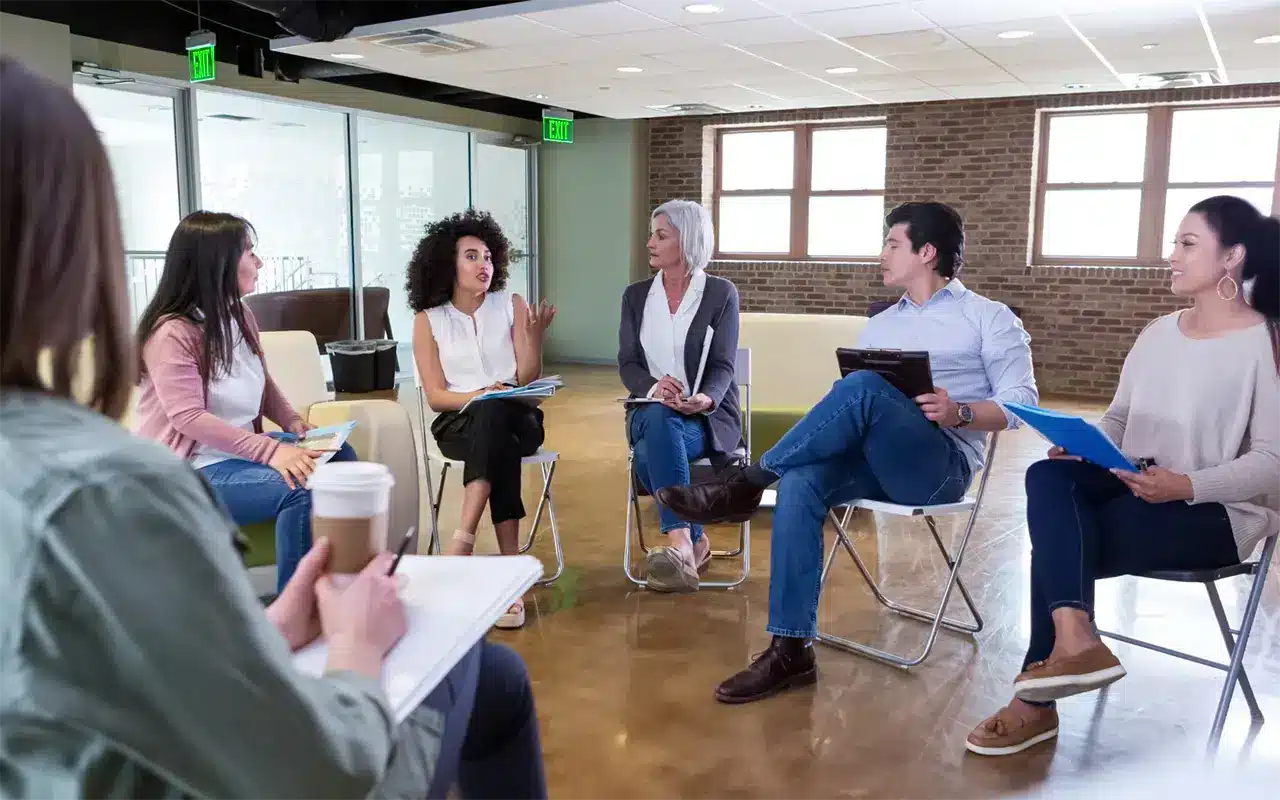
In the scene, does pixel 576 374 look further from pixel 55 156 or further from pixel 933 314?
pixel 55 156

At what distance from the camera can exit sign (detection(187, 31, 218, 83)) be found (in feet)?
20.8

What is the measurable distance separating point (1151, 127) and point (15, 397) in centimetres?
915

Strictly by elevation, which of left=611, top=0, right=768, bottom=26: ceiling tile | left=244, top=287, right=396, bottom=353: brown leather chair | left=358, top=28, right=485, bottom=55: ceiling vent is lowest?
left=244, top=287, right=396, bottom=353: brown leather chair

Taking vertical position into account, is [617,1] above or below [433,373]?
above

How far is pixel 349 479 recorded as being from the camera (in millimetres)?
1146

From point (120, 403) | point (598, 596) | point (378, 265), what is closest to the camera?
point (120, 403)

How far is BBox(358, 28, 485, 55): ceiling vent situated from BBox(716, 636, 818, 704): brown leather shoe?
4.82 m

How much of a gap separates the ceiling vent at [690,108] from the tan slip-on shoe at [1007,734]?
24.3ft

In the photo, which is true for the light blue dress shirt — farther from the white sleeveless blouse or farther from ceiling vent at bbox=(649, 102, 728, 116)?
→ ceiling vent at bbox=(649, 102, 728, 116)

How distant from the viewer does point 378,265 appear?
893cm

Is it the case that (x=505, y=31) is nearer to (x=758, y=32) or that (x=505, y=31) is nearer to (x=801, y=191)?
(x=758, y=32)

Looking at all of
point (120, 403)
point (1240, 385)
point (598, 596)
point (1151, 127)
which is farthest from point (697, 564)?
point (1151, 127)

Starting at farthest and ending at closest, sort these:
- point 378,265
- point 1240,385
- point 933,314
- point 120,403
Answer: point 378,265 < point 933,314 < point 1240,385 < point 120,403

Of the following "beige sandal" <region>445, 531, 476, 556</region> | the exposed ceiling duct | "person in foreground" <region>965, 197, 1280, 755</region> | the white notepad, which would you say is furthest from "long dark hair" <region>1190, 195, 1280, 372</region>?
the exposed ceiling duct
